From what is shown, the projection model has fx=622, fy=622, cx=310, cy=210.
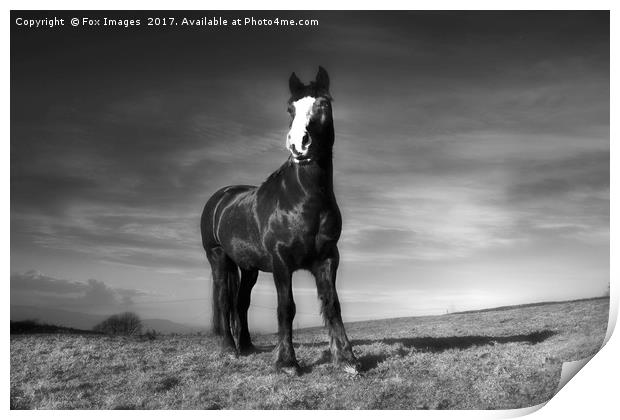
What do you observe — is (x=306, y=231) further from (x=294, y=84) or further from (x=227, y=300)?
(x=227, y=300)

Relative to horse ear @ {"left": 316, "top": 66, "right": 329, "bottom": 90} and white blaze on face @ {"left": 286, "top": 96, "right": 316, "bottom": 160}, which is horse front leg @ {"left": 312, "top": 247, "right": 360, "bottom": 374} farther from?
horse ear @ {"left": 316, "top": 66, "right": 329, "bottom": 90}

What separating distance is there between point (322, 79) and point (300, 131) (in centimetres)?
86

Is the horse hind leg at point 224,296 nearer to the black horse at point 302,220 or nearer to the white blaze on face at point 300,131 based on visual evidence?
the black horse at point 302,220

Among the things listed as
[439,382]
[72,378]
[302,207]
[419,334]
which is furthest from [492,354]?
[72,378]

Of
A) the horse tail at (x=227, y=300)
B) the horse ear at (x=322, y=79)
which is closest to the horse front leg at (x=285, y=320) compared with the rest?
the horse tail at (x=227, y=300)

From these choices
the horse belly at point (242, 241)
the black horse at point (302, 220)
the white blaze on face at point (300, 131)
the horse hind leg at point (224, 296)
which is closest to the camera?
the white blaze on face at point (300, 131)

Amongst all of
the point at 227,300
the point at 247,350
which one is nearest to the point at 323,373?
the point at 247,350

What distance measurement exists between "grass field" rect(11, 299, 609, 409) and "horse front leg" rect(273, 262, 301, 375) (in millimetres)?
157

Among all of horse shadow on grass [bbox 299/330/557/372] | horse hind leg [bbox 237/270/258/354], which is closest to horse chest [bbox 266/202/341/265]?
horse shadow on grass [bbox 299/330/557/372]

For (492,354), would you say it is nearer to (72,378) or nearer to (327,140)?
(327,140)

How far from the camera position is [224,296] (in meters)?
9.04

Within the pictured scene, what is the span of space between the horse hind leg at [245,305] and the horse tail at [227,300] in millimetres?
70

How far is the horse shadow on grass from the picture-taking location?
26.1 ft

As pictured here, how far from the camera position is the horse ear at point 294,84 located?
691 cm
